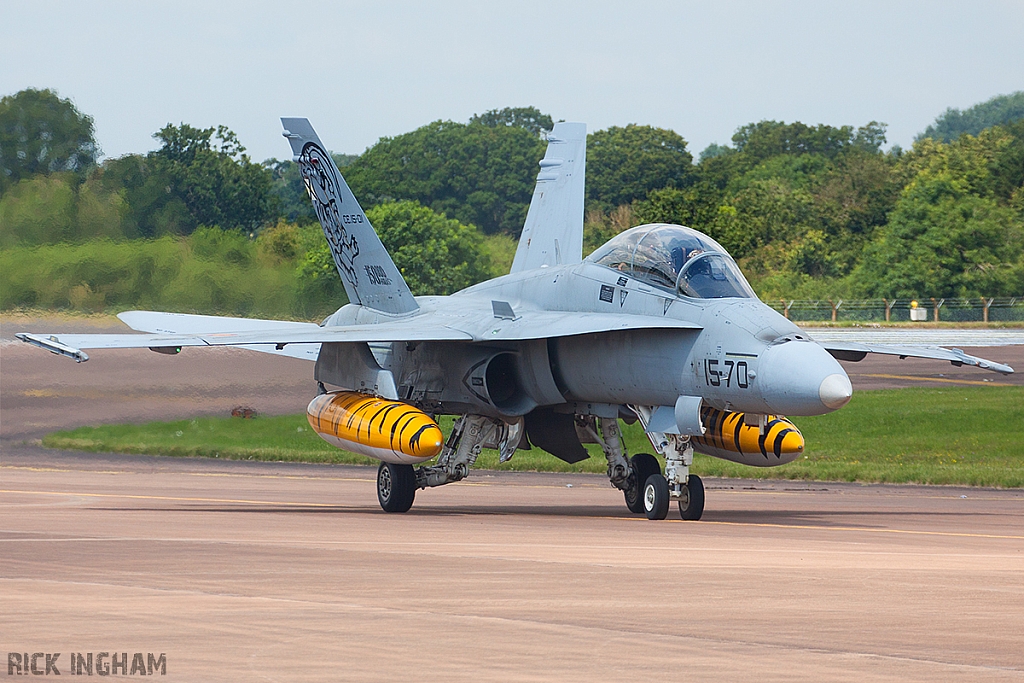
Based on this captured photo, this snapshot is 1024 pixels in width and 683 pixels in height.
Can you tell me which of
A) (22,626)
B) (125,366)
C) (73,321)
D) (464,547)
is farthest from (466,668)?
(125,366)

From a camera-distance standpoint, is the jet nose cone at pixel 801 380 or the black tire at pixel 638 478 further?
the black tire at pixel 638 478

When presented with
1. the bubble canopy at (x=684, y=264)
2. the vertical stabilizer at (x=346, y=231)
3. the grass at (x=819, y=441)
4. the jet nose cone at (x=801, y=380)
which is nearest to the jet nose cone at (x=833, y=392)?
the jet nose cone at (x=801, y=380)

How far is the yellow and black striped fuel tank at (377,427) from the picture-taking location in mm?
15867

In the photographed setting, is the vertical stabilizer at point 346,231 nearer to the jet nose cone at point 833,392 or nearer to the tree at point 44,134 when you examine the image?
the jet nose cone at point 833,392

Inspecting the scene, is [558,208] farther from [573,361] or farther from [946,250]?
[946,250]

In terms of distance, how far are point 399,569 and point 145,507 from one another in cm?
779

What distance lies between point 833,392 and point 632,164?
7155 cm

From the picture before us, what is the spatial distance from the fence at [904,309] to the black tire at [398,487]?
42.5 metres

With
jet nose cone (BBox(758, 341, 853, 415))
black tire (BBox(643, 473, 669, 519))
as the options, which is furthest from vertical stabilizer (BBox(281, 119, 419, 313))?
jet nose cone (BBox(758, 341, 853, 415))

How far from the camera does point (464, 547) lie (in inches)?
465

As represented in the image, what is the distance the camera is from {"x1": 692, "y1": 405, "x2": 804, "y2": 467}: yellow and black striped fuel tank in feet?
53.1

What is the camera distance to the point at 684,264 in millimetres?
→ 14953

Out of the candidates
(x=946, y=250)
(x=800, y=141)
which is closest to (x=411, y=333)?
(x=946, y=250)

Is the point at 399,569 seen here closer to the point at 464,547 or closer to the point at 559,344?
the point at 464,547
